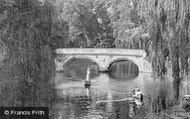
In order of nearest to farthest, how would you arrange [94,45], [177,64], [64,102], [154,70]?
[177,64], [154,70], [64,102], [94,45]

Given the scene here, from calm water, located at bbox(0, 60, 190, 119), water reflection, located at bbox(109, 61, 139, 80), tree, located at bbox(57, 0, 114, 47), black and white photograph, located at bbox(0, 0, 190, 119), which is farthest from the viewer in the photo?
tree, located at bbox(57, 0, 114, 47)

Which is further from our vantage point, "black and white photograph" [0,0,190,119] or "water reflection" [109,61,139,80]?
"water reflection" [109,61,139,80]

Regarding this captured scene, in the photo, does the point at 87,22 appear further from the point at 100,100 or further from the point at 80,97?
the point at 100,100

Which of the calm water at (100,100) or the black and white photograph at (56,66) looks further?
the calm water at (100,100)

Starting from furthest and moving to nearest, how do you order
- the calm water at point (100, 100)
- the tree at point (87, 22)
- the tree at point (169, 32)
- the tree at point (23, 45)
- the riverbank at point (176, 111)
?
the tree at point (87, 22), the calm water at point (100, 100), the riverbank at point (176, 111), the tree at point (169, 32), the tree at point (23, 45)

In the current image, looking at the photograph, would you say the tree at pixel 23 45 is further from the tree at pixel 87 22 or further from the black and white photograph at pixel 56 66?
the tree at pixel 87 22

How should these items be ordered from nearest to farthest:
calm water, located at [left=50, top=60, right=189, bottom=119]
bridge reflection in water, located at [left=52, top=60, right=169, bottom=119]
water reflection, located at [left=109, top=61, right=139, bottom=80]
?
calm water, located at [left=50, top=60, right=189, bottom=119] → bridge reflection in water, located at [left=52, top=60, right=169, bottom=119] → water reflection, located at [left=109, top=61, right=139, bottom=80]

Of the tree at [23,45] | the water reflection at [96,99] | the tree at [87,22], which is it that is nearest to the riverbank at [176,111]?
the water reflection at [96,99]

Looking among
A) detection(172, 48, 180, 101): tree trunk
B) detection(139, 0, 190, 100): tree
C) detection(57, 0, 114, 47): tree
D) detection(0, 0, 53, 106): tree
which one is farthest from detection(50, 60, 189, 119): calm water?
detection(57, 0, 114, 47): tree

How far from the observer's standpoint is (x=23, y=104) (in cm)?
1080

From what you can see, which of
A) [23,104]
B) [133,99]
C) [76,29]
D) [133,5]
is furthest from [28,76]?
[76,29]

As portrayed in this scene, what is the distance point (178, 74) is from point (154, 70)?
133 centimetres

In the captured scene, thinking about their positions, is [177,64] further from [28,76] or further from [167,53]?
A: [28,76]

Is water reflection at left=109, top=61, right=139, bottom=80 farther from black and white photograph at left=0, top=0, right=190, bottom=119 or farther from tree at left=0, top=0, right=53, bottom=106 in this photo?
tree at left=0, top=0, right=53, bottom=106
